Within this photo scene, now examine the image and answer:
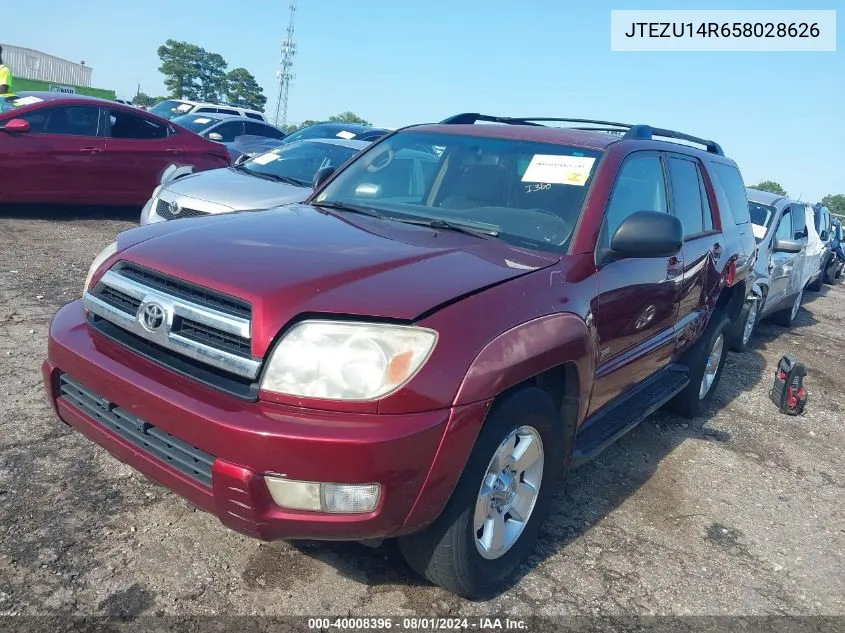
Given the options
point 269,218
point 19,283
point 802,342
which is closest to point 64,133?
point 19,283

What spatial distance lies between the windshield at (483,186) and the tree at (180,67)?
243 feet

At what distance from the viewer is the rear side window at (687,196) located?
4309mm

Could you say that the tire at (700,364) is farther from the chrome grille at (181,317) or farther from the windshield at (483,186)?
the chrome grille at (181,317)

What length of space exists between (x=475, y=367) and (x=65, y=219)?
27.8ft

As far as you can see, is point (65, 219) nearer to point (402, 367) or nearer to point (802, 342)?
point (402, 367)

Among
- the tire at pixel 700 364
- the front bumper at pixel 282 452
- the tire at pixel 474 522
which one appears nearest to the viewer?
the front bumper at pixel 282 452

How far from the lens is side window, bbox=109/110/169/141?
368 inches

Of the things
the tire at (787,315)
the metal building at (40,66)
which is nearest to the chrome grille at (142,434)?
the tire at (787,315)

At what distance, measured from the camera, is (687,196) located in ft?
14.7

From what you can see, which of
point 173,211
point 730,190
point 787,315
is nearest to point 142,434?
point 730,190

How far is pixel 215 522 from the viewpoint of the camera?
121 inches

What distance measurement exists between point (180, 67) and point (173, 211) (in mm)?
72477

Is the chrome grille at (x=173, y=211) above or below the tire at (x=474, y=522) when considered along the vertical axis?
above

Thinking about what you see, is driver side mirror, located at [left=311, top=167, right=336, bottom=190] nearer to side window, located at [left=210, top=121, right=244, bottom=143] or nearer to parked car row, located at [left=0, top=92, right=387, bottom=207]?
parked car row, located at [left=0, top=92, right=387, bottom=207]
